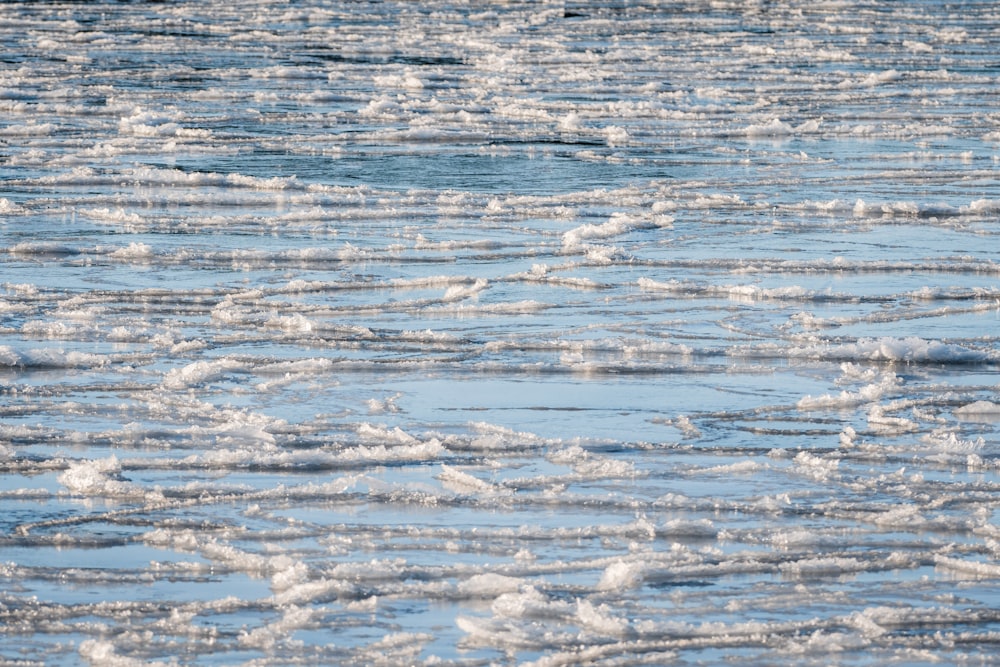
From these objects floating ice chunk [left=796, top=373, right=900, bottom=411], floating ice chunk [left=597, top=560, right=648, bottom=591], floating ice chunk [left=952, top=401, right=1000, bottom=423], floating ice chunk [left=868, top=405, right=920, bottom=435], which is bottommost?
floating ice chunk [left=952, top=401, right=1000, bottom=423]

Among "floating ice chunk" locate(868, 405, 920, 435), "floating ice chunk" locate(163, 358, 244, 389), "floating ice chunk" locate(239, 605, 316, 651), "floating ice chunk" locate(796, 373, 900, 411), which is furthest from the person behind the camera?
"floating ice chunk" locate(163, 358, 244, 389)

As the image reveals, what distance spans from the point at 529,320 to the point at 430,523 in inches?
92.3

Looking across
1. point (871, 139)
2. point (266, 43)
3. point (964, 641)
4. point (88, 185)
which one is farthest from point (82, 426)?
point (266, 43)

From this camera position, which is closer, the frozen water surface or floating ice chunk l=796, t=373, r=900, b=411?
the frozen water surface

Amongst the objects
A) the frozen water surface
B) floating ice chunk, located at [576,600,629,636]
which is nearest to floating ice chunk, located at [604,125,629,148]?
the frozen water surface

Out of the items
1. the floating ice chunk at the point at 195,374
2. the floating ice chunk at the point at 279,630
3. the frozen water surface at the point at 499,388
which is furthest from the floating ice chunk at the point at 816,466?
the floating ice chunk at the point at 195,374

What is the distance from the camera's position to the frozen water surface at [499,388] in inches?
165

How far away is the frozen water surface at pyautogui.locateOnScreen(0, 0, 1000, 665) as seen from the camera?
4.18m

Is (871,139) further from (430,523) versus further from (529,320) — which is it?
(430,523)

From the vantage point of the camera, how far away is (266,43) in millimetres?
19922

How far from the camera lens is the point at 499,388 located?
19.9 feet

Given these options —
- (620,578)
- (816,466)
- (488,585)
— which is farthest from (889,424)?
(488,585)

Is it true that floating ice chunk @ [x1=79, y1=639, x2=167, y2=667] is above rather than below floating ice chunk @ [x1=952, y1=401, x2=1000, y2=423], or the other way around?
above

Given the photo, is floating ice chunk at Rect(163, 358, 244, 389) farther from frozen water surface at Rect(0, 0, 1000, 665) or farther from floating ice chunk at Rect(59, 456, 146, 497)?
floating ice chunk at Rect(59, 456, 146, 497)
